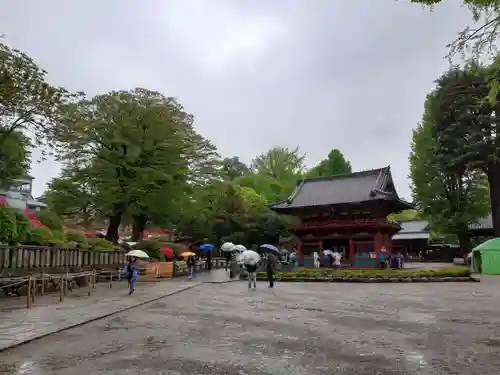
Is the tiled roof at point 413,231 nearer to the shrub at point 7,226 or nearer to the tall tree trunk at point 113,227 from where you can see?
the tall tree trunk at point 113,227

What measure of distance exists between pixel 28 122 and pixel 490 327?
1993 centimetres

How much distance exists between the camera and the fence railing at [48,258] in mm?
16609

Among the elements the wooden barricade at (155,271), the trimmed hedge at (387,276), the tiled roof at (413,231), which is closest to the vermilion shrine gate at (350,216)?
the trimmed hedge at (387,276)

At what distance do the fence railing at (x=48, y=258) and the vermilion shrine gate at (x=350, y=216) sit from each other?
72.2 feet

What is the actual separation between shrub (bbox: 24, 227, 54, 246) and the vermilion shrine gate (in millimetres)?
26647

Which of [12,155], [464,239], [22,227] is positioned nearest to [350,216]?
[464,239]

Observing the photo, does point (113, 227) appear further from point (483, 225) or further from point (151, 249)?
point (483, 225)

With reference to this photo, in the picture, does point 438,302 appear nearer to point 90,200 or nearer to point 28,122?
point 28,122

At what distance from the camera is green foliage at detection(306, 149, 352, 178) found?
226 feet

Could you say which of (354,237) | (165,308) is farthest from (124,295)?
(354,237)

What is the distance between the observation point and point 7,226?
17.1 meters

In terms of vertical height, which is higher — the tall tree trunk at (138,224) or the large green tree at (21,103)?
the large green tree at (21,103)

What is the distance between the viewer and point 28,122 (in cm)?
2080

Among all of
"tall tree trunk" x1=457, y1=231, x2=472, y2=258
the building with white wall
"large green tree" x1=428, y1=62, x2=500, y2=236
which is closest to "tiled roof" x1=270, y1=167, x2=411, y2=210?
"tall tree trunk" x1=457, y1=231, x2=472, y2=258
